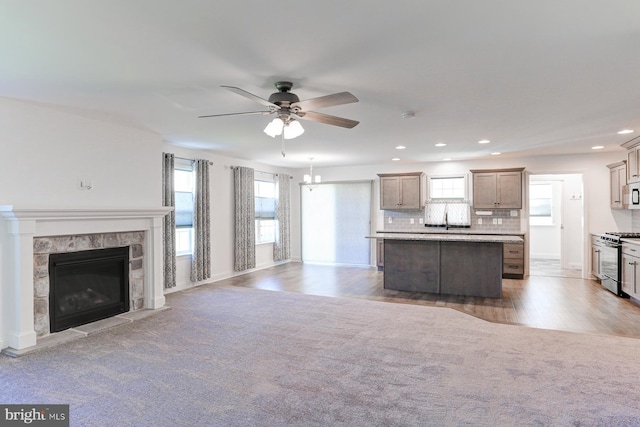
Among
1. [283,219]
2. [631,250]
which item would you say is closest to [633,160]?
[631,250]

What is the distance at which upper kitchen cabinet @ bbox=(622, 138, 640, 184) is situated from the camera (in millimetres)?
5336

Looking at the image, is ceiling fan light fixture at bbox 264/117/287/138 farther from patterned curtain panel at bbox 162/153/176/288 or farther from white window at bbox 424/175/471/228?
white window at bbox 424/175/471/228

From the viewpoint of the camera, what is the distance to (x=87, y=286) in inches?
169

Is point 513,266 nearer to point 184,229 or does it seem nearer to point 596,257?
point 596,257

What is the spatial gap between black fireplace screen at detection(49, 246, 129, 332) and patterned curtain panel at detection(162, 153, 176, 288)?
0.93 meters

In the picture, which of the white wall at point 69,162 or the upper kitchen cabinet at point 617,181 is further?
the upper kitchen cabinet at point 617,181

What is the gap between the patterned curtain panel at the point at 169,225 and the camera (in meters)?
5.62

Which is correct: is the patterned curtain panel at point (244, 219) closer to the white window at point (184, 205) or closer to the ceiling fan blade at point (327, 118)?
the white window at point (184, 205)

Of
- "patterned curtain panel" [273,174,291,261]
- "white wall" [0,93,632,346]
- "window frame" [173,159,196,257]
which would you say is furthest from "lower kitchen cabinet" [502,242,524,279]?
"window frame" [173,159,196,257]

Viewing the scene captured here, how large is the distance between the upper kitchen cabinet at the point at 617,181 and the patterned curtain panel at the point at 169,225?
292 inches

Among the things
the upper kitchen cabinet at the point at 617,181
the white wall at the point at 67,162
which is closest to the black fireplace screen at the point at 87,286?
the white wall at the point at 67,162

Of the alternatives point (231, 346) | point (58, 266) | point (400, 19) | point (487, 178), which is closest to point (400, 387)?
point (231, 346)

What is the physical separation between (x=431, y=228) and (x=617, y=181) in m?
3.34

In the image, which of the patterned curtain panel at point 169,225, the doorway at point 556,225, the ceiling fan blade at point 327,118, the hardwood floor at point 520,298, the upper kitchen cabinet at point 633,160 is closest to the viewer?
the ceiling fan blade at point 327,118
